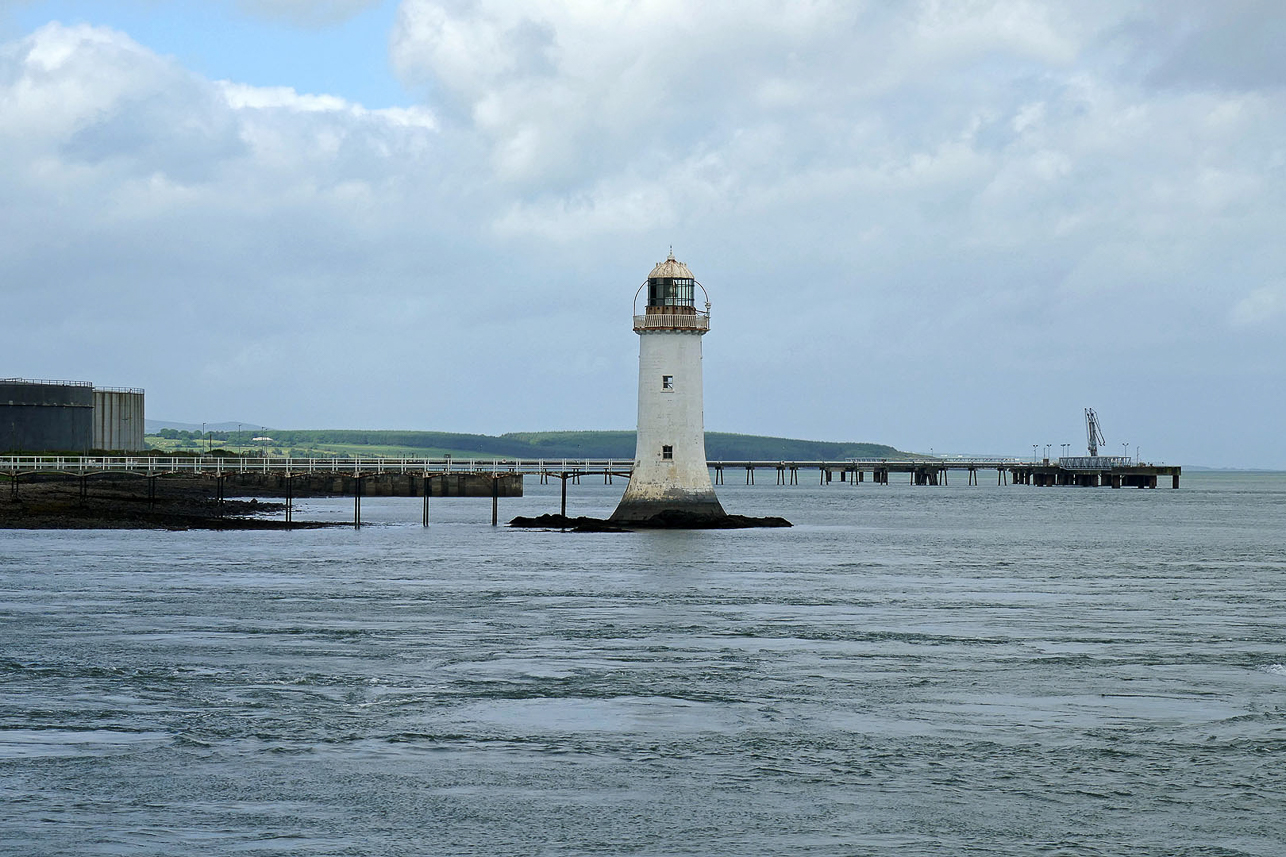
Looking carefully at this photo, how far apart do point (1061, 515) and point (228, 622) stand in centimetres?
8481

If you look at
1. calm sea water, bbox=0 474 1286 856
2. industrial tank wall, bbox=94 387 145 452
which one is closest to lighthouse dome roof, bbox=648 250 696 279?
calm sea water, bbox=0 474 1286 856

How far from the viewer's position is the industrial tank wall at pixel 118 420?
144 m

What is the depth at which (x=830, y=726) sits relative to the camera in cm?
2127

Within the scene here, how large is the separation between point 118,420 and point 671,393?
10052 cm

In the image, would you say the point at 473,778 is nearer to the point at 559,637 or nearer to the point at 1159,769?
the point at 1159,769

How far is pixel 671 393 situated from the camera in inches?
2463

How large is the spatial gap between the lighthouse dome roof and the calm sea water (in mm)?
20734

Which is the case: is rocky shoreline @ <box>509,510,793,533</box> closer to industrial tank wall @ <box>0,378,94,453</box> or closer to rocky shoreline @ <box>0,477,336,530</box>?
rocky shoreline @ <box>0,477,336,530</box>

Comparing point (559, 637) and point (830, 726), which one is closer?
point (830, 726)

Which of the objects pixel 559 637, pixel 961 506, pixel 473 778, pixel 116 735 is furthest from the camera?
pixel 961 506

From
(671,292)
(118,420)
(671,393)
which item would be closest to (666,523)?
(671,393)

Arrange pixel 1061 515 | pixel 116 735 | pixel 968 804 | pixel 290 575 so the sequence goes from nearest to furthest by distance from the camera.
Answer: pixel 968 804
pixel 116 735
pixel 290 575
pixel 1061 515

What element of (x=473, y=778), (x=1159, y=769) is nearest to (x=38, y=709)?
(x=473, y=778)

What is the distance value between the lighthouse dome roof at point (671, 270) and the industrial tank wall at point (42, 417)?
72.6m
